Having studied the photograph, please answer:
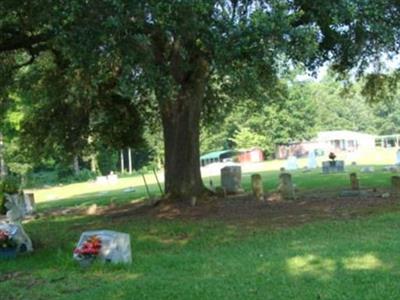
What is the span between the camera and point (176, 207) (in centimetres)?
1781

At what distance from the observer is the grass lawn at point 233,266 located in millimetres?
6959

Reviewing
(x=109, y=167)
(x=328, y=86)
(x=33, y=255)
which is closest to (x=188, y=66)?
(x=33, y=255)

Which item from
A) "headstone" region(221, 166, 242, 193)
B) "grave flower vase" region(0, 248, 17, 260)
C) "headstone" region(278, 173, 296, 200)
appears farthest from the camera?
"headstone" region(221, 166, 242, 193)

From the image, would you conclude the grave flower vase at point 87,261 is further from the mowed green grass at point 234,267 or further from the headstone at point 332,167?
the headstone at point 332,167

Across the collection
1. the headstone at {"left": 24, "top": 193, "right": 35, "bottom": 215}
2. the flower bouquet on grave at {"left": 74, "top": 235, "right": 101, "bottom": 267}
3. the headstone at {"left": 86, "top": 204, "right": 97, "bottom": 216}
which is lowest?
the flower bouquet on grave at {"left": 74, "top": 235, "right": 101, "bottom": 267}

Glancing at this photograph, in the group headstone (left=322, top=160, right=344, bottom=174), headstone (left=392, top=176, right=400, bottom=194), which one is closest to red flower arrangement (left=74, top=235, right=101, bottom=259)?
headstone (left=392, top=176, right=400, bottom=194)

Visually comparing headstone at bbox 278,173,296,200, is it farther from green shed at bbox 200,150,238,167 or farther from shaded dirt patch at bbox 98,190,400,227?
green shed at bbox 200,150,238,167

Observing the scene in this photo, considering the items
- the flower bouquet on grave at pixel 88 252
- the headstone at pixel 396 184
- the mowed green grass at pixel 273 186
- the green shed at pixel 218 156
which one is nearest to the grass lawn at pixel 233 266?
the flower bouquet on grave at pixel 88 252

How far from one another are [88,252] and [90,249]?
2.0 inches

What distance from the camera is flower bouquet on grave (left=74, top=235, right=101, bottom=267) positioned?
9148mm

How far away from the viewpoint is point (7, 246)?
1108 centimetres

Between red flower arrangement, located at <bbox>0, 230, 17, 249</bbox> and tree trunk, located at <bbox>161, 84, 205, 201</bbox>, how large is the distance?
7.65m

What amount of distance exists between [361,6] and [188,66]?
415 cm

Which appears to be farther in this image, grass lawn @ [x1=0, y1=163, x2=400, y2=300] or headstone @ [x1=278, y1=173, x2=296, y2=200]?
headstone @ [x1=278, y1=173, x2=296, y2=200]
